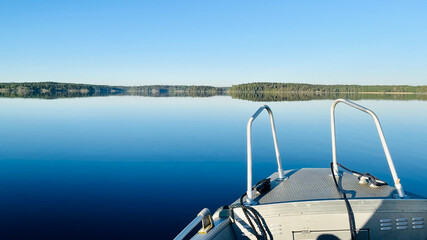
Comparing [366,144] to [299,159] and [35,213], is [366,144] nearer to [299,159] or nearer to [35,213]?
[299,159]

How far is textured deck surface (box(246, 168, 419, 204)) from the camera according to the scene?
3604 millimetres

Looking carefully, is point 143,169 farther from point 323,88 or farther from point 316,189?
point 323,88

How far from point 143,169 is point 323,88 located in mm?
138531

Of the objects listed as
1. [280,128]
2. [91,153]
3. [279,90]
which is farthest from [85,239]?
[279,90]

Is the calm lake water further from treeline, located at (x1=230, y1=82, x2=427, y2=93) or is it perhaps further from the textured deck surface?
treeline, located at (x1=230, y1=82, x2=427, y2=93)

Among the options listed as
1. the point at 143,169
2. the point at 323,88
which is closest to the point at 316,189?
the point at 143,169

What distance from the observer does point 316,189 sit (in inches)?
153

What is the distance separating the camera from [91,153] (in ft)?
41.3

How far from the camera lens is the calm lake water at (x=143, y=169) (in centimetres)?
621

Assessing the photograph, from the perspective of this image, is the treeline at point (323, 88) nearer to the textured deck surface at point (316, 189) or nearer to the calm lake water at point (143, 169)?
the calm lake water at point (143, 169)

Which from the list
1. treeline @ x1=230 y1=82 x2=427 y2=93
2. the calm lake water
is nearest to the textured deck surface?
the calm lake water

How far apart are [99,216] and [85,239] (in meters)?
0.94

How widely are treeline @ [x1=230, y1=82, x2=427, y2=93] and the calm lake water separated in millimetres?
122630

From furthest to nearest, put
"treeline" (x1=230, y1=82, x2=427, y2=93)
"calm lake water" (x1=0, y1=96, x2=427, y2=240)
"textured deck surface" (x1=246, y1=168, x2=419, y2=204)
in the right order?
"treeline" (x1=230, y1=82, x2=427, y2=93) → "calm lake water" (x1=0, y1=96, x2=427, y2=240) → "textured deck surface" (x1=246, y1=168, x2=419, y2=204)
